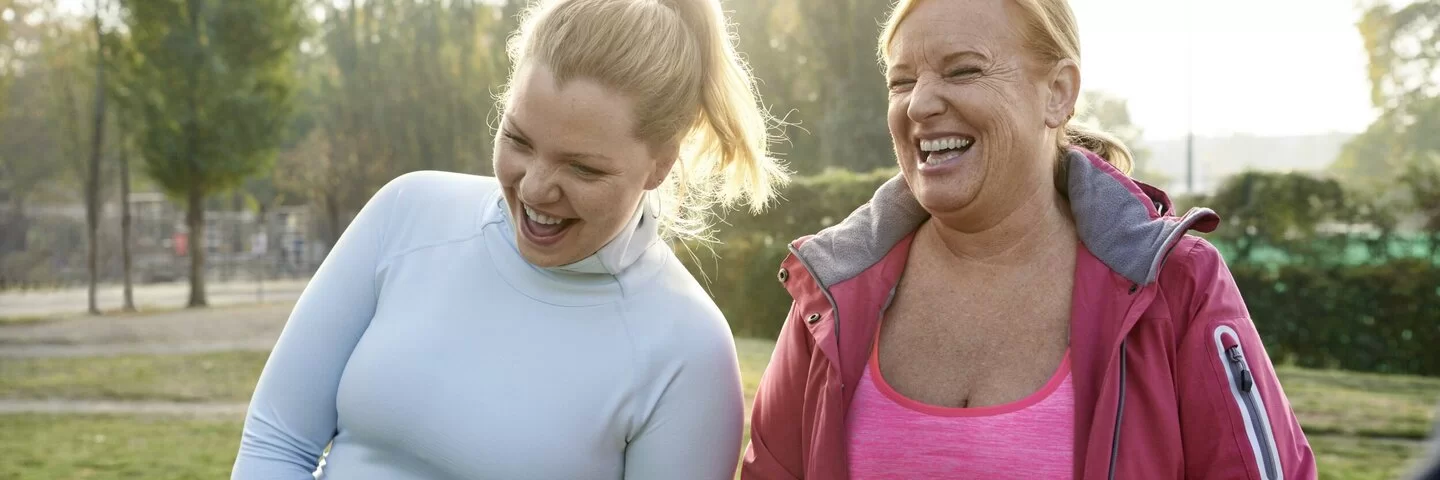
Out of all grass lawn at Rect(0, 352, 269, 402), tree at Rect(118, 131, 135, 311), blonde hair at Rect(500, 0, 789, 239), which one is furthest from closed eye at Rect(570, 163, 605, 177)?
tree at Rect(118, 131, 135, 311)

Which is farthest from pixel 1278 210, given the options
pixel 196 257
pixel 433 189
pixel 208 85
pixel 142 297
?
pixel 142 297

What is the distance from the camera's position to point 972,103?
227 centimetres

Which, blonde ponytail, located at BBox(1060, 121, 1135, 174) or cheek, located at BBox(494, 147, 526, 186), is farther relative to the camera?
blonde ponytail, located at BBox(1060, 121, 1135, 174)

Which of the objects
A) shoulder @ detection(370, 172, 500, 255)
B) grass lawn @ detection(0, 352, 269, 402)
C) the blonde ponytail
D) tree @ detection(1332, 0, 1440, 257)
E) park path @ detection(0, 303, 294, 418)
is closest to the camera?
shoulder @ detection(370, 172, 500, 255)

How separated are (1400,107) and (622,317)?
3300 cm

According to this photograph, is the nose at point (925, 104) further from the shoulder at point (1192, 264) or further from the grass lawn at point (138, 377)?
the grass lawn at point (138, 377)

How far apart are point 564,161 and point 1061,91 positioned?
0.96 metres

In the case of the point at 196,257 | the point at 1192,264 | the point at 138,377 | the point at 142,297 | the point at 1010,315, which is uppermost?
the point at 1192,264

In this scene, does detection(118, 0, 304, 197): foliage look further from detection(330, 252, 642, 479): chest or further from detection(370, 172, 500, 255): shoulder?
detection(330, 252, 642, 479): chest

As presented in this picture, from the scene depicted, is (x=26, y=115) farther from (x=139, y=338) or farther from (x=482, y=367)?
(x=482, y=367)

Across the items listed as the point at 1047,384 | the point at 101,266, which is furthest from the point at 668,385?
the point at 101,266

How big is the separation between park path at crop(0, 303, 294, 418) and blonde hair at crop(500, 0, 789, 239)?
29.6 ft

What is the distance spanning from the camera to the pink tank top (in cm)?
218

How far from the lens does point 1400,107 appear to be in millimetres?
30594
